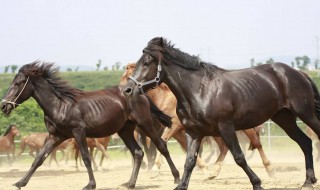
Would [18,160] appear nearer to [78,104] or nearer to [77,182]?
[77,182]

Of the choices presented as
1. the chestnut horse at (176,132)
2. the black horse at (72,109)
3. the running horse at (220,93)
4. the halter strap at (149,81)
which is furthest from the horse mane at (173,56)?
the chestnut horse at (176,132)

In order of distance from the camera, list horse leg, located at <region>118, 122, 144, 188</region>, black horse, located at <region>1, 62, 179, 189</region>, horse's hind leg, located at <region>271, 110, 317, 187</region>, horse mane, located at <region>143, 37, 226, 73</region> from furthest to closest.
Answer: horse leg, located at <region>118, 122, 144, 188</region>, black horse, located at <region>1, 62, 179, 189</region>, horse's hind leg, located at <region>271, 110, 317, 187</region>, horse mane, located at <region>143, 37, 226, 73</region>

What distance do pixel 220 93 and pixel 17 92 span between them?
3.81 meters

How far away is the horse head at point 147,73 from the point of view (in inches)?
341

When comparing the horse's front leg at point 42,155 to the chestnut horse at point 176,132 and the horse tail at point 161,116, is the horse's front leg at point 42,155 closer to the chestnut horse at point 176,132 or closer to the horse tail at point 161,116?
the horse tail at point 161,116

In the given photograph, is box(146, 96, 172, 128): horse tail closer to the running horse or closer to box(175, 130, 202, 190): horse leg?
the running horse

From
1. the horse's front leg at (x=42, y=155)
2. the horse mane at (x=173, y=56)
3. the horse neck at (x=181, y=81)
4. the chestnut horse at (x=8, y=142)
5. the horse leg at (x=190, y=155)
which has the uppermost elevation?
the horse mane at (x=173, y=56)

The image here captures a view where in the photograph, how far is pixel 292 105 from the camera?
9438 millimetres

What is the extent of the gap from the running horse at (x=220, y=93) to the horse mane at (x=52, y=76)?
2.76 meters

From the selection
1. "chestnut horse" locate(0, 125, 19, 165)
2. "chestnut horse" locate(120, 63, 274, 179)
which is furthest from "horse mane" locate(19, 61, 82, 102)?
"chestnut horse" locate(0, 125, 19, 165)

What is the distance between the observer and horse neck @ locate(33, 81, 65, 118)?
11062mm

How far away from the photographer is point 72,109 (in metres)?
11.0

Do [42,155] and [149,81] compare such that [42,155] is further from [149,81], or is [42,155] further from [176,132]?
[176,132]

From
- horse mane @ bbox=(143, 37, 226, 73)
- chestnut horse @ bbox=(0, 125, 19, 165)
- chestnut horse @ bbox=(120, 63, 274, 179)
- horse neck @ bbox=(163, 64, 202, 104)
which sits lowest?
chestnut horse @ bbox=(0, 125, 19, 165)
